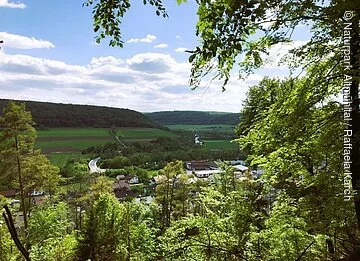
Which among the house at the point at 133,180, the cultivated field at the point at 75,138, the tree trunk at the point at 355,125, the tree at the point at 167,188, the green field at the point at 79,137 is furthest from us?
the green field at the point at 79,137

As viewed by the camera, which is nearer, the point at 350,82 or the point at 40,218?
the point at 350,82

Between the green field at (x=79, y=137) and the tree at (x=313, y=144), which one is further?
the green field at (x=79, y=137)

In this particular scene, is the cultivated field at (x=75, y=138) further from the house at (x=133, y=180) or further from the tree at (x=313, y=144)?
the tree at (x=313, y=144)

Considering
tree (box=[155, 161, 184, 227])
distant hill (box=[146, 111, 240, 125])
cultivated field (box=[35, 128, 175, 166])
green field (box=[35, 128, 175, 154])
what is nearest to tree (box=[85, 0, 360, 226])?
tree (box=[155, 161, 184, 227])

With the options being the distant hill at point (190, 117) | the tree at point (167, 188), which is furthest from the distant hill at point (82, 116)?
the tree at point (167, 188)

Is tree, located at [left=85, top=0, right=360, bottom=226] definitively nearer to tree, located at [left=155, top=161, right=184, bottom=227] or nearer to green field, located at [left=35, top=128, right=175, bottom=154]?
tree, located at [left=155, top=161, right=184, bottom=227]

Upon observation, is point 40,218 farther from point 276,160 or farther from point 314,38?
point 314,38

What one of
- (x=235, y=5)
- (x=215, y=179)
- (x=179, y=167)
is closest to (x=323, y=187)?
(x=235, y=5)
